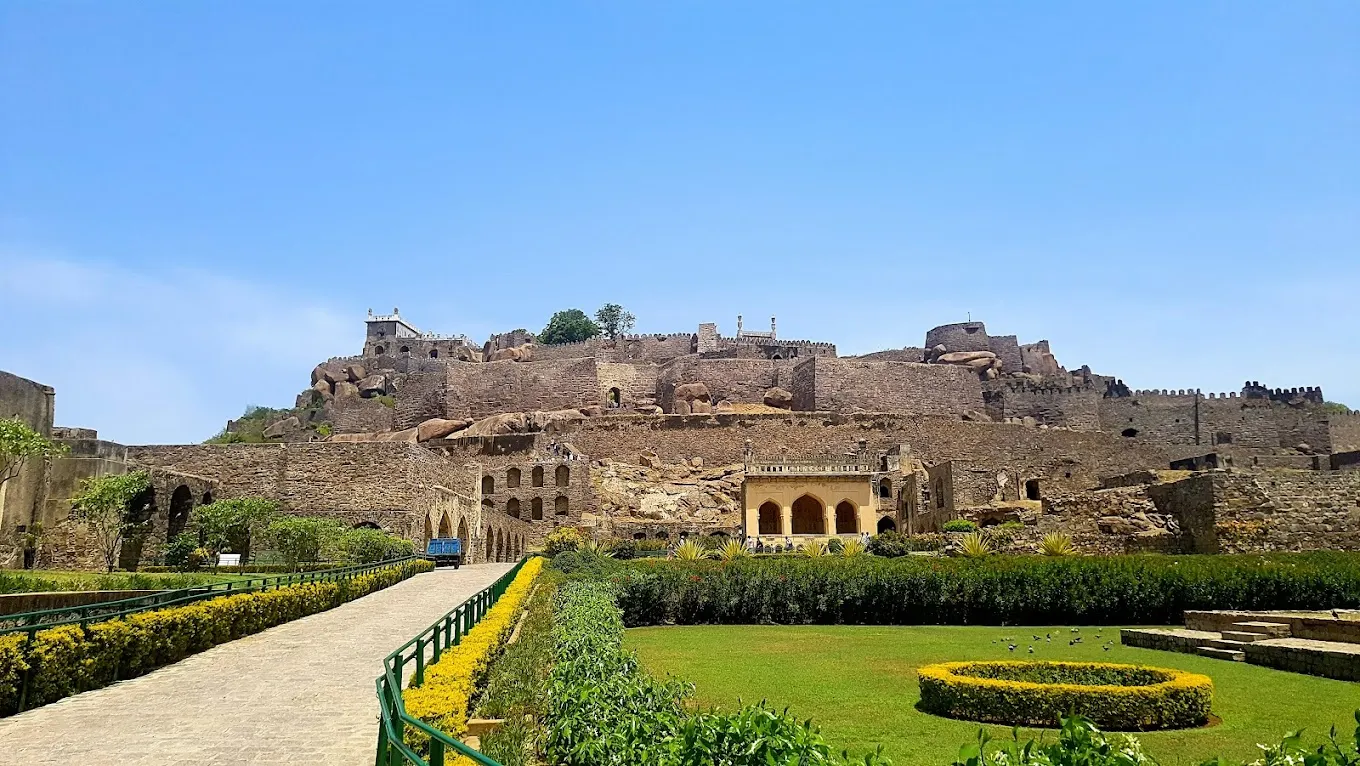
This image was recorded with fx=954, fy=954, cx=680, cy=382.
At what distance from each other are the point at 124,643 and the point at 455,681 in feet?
17.6

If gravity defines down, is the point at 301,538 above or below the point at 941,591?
above

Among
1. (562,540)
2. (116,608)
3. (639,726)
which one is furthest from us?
(562,540)

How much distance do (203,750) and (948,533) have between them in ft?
94.0

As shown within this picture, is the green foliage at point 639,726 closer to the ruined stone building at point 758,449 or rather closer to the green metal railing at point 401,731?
the green metal railing at point 401,731

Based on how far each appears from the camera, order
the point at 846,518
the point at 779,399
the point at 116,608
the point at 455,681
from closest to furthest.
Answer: the point at 455,681 < the point at 116,608 < the point at 846,518 < the point at 779,399

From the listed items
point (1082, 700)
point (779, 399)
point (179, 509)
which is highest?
point (779, 399)

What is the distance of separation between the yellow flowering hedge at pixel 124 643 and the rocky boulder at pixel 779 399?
4761cm

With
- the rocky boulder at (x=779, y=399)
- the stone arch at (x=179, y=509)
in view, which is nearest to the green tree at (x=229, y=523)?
the stone arch at (x=179, y=509)

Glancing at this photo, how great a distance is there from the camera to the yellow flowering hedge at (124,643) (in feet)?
29.5

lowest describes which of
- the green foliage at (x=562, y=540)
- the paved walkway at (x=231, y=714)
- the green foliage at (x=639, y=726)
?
the paved walkway at (x=231, y=714)

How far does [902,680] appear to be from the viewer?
477 inches

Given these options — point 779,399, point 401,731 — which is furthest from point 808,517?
point 401,731

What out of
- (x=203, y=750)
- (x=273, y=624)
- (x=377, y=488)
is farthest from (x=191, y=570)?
(x=203, y=750)

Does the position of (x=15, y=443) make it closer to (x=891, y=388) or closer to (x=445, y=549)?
(x=445, y=549)
